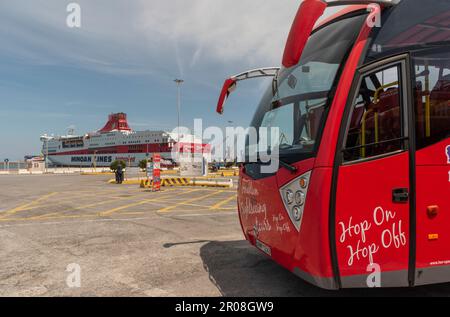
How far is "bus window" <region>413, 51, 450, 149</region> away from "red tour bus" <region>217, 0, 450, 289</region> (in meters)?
0.01

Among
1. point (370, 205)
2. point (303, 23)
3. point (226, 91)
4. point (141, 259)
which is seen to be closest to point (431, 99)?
point (370, 205)

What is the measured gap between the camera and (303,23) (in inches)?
93.0

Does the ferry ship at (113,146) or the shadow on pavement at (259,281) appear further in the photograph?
the ferry ship at (113,146)

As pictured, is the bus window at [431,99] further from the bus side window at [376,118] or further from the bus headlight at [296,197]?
the bus headlight at [296,197]

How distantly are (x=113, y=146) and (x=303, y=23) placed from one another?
83022 mm

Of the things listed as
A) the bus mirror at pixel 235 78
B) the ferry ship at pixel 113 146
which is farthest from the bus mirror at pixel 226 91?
the ferry ship at pixel 113 146

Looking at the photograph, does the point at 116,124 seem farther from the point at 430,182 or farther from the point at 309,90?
the point at 430,182

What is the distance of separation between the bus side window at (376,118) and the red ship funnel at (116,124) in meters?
86.1

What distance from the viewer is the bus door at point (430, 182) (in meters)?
2.58

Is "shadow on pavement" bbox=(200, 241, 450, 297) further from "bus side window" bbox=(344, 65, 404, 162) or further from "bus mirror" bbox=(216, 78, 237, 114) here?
"bus mirror" bbox=(216, 78, 237, 114)

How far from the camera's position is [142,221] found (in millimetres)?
7441

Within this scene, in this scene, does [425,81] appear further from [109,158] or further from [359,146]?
[109,158]

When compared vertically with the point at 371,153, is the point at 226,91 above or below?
above
